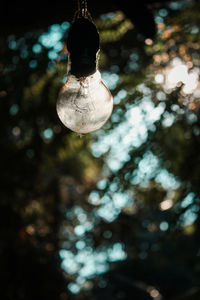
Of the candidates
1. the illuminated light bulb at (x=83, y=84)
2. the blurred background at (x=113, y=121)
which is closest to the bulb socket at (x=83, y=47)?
the illuminated light bulb at (x=83, y=84)

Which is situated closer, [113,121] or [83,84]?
[83,84]

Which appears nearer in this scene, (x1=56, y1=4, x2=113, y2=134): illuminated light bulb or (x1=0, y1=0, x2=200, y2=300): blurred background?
(x1=56, y1=4, x2=113, y2=134): illuminated light bulb

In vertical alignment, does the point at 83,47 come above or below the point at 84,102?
above

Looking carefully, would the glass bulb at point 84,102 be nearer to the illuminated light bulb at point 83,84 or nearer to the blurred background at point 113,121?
the illuminated light bulb at point 83,84

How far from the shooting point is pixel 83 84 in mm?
805

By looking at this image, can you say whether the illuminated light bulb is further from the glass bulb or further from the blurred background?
the blurred background

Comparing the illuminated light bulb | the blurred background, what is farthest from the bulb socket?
the blurred background

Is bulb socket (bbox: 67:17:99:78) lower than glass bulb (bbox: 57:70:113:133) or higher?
higher

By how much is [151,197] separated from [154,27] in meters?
1.24

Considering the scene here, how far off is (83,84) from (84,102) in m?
0.05

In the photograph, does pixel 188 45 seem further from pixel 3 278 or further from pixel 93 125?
pixel 3 278

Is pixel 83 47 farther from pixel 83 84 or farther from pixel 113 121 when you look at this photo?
pixel 113 121

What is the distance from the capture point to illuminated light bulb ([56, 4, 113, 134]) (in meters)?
0.79

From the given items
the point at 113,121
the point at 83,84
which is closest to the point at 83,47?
the point at 83,84
